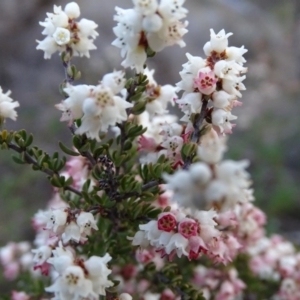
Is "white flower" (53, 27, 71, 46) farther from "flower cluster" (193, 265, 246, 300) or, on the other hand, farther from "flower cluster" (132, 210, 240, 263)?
"flower cluster" (193, 265, 246, 300)

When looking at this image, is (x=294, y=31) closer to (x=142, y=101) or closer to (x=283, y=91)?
(x=283, y=91)

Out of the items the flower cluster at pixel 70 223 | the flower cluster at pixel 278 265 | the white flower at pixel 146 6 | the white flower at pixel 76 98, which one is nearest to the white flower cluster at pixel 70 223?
the flower cluster at pixel 70 223

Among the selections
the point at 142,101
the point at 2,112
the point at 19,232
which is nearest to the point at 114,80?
the point at 142,101

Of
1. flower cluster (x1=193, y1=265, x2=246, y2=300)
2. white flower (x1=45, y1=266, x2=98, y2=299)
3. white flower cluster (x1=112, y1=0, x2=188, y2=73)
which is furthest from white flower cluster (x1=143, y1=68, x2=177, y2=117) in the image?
flower cluster (x1=193, y1=265, x2=246, y2=300)

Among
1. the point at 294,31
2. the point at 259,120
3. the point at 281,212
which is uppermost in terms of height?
the point at 294,31

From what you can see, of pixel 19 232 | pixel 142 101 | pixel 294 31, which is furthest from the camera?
pixel 294 31

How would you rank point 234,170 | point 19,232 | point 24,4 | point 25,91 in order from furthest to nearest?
point 24,4 → point 25,91 → point 19,232 → point 234,170
